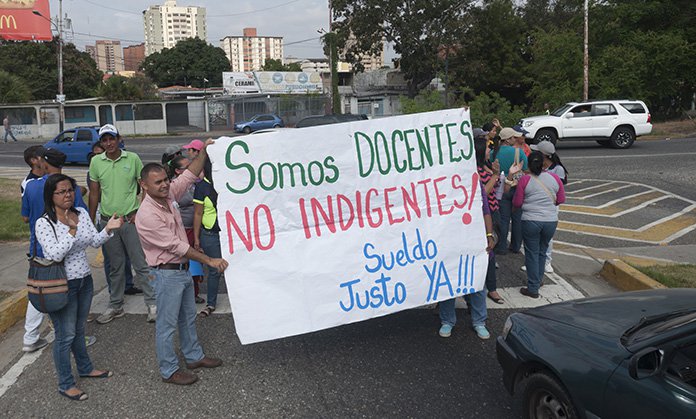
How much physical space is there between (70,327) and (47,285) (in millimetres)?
369

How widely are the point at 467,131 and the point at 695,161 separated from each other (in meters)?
13.4

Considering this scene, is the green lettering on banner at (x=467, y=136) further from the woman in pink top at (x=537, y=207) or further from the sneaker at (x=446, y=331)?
the sneaker at (x=446, y=331)

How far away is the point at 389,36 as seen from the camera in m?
46.0

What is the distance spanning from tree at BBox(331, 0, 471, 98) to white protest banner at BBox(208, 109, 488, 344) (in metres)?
42.9

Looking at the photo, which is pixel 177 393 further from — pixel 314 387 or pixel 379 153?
pixel 379 153

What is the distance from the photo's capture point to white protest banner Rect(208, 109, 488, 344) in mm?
3939

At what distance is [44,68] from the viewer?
199 feet

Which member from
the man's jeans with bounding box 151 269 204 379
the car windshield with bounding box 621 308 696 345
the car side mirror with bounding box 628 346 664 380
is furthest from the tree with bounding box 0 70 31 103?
the car side mirror with bounding box 628 346 664 380

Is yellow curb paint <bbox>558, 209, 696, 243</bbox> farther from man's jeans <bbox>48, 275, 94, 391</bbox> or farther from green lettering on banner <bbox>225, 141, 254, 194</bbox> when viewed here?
man's jeans <bbox>48, 275, 94, 391</bbox>

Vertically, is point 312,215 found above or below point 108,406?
above

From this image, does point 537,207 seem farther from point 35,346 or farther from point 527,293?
point 35,346

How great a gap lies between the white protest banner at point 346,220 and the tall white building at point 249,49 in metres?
184

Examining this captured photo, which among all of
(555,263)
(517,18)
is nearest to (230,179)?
(555,263)

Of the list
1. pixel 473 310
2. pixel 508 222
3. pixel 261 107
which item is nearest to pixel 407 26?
pixel 261 107
